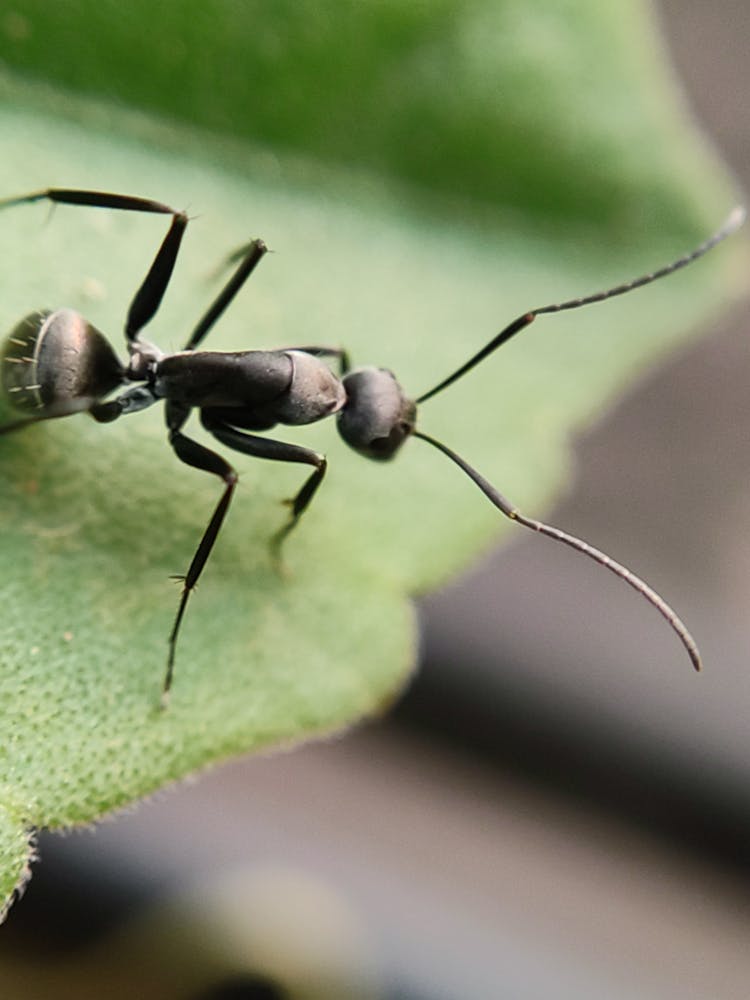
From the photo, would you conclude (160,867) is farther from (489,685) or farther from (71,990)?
(489,685)

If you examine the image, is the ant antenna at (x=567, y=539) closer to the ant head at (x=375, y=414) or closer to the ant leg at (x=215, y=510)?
the ant head at (x=375, y=414)

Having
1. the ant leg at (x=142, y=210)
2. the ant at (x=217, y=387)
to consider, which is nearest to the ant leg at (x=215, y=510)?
the ant at (x=217, y=387)

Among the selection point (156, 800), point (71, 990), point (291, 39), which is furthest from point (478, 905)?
point (291, 39)

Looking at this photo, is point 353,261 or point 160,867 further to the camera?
point 160,867

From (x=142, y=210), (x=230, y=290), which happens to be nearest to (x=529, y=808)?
(x=230, y=290)

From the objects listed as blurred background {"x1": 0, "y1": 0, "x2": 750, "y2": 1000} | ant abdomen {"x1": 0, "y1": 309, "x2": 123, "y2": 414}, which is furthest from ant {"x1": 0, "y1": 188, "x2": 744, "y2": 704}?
blurred background {"x1": 0, "y1": 0, "x2": 750, "y2": 1000}

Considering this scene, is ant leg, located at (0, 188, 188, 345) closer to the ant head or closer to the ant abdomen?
the ant abdomen

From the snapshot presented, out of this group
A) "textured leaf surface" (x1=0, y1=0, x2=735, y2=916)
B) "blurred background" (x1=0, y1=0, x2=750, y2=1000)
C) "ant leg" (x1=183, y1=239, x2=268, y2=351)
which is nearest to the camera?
"textured leaf surface" (x1=0, y1=0, x2=735, y2=916)

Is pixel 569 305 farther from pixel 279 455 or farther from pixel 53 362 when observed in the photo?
pixel 53 362
